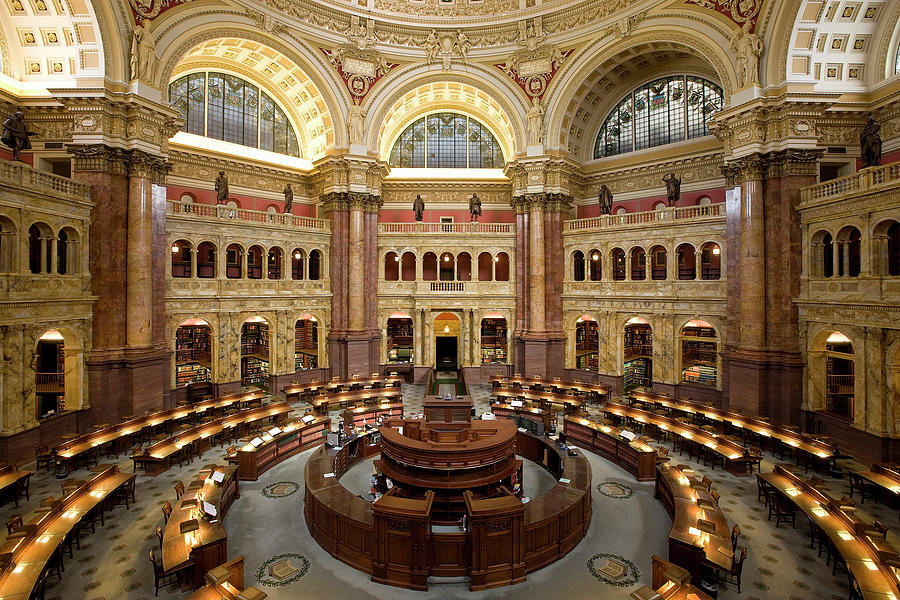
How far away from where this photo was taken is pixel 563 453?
14289 millimetres

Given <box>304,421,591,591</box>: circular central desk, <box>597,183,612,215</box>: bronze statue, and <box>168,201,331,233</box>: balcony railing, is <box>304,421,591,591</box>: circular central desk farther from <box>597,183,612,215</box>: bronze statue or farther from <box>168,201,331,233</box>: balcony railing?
<box>597,183,612,215</box>: bronze statue

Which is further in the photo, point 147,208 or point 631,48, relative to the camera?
point 631,48

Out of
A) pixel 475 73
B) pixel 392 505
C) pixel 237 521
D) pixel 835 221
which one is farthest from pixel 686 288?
pixel 237 521

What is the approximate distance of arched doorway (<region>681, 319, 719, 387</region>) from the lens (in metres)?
23.9

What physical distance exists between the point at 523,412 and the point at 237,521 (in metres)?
11.8

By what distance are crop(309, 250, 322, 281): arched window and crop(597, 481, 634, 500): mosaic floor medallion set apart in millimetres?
20991

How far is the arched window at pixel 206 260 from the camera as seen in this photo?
26194mm

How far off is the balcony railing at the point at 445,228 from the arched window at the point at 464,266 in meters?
2.38

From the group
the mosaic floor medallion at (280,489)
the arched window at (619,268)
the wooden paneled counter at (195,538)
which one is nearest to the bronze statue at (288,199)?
the mosaic floor medallion at (280,489)

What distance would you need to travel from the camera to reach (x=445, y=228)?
29.7 meters

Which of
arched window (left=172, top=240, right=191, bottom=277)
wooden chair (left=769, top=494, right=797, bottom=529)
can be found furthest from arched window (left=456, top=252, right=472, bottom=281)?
wooden chair (left=769, top=494, right=797, bottom=529)

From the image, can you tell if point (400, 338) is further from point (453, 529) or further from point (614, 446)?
point (453, 529)

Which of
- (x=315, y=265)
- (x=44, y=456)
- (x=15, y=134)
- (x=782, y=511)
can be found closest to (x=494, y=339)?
(x=315, y=265)

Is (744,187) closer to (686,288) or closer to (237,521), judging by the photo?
(686,288)
